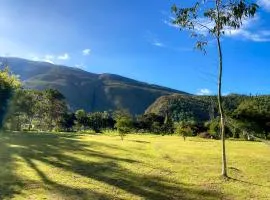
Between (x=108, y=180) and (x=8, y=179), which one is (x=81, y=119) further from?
(x=8, y=179)

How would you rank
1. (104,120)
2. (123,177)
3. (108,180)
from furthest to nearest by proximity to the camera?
(104,120)
(123,177)
(108,180)

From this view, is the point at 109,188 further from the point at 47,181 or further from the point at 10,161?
the point at 10,161

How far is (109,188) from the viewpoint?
1047 inches

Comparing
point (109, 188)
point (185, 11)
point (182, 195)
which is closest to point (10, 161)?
point (109, 188)

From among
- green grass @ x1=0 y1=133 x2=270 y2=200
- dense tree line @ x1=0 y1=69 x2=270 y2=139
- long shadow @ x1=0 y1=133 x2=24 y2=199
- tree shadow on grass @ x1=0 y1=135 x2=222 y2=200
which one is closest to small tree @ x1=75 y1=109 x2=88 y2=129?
dense tree line @ x1=0 y1=69 x2=270 y2=139

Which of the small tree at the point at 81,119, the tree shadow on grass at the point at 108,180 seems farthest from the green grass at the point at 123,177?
the small tree at the point at 81,119

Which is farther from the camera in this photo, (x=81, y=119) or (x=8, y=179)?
(x=81, y=119)

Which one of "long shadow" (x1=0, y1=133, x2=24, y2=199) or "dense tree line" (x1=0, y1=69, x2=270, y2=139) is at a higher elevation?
"dense tree line" (x1=0, y1=69, x2=270, y2=139)

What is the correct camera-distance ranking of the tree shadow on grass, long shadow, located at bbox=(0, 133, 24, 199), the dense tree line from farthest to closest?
the dense tree line, the tree shadow on grass, long shadow, located at bbox=(0, 133, 24, 199)

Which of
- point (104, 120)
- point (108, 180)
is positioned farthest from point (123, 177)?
point (104, 120)

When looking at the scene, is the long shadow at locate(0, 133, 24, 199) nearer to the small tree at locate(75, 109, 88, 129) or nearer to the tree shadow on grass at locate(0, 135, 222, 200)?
the tree shadow on grass at locate(0, 135, 222, 200)

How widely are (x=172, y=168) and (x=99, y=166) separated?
19.2 feet

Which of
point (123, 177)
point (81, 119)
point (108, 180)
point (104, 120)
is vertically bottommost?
point (108, 180)

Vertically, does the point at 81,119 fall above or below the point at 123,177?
above
